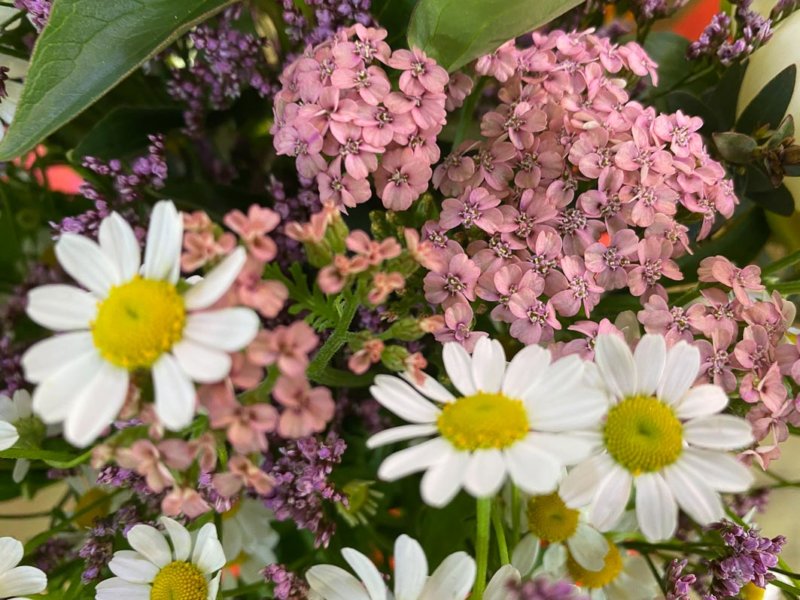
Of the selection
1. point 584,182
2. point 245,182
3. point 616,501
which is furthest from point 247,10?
point 616,501

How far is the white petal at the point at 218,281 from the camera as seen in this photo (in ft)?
0.78

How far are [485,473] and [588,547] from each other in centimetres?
19

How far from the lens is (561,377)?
0.28 metres

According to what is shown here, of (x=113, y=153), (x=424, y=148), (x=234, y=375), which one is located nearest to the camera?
(x=234, y=375)

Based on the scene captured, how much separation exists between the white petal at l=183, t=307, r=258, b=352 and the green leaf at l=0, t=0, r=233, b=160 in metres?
0.15

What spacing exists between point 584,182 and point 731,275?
0.27 feet

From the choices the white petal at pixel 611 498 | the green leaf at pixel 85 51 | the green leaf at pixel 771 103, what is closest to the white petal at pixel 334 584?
the white petal at pixel 611 498

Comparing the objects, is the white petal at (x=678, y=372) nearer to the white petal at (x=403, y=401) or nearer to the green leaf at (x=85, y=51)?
the white petal at (x=403, y=401)

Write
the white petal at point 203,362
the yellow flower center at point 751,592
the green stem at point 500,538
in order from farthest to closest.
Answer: the yellow flower center at point 751,592, the green stem at point 500,538, the white petal at point 203,362

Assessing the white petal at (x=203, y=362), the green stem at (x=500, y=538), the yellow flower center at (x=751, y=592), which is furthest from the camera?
the yellow flower center at (x=751, y=592)

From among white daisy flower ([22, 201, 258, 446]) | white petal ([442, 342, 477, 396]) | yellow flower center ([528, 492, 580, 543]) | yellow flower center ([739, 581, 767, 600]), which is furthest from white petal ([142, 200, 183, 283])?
yellow flower center ([739, 581, 767, 600])

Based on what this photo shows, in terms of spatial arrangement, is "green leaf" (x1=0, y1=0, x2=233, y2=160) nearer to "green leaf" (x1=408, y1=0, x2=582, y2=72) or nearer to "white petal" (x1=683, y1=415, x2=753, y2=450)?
"green leaf" (x1=408, y1=0, x2=582, y2=72)

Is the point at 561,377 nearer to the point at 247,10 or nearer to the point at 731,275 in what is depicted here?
the point at 731,275

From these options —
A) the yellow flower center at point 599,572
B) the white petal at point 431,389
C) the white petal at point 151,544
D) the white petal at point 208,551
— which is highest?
the white petal at point 431,389
